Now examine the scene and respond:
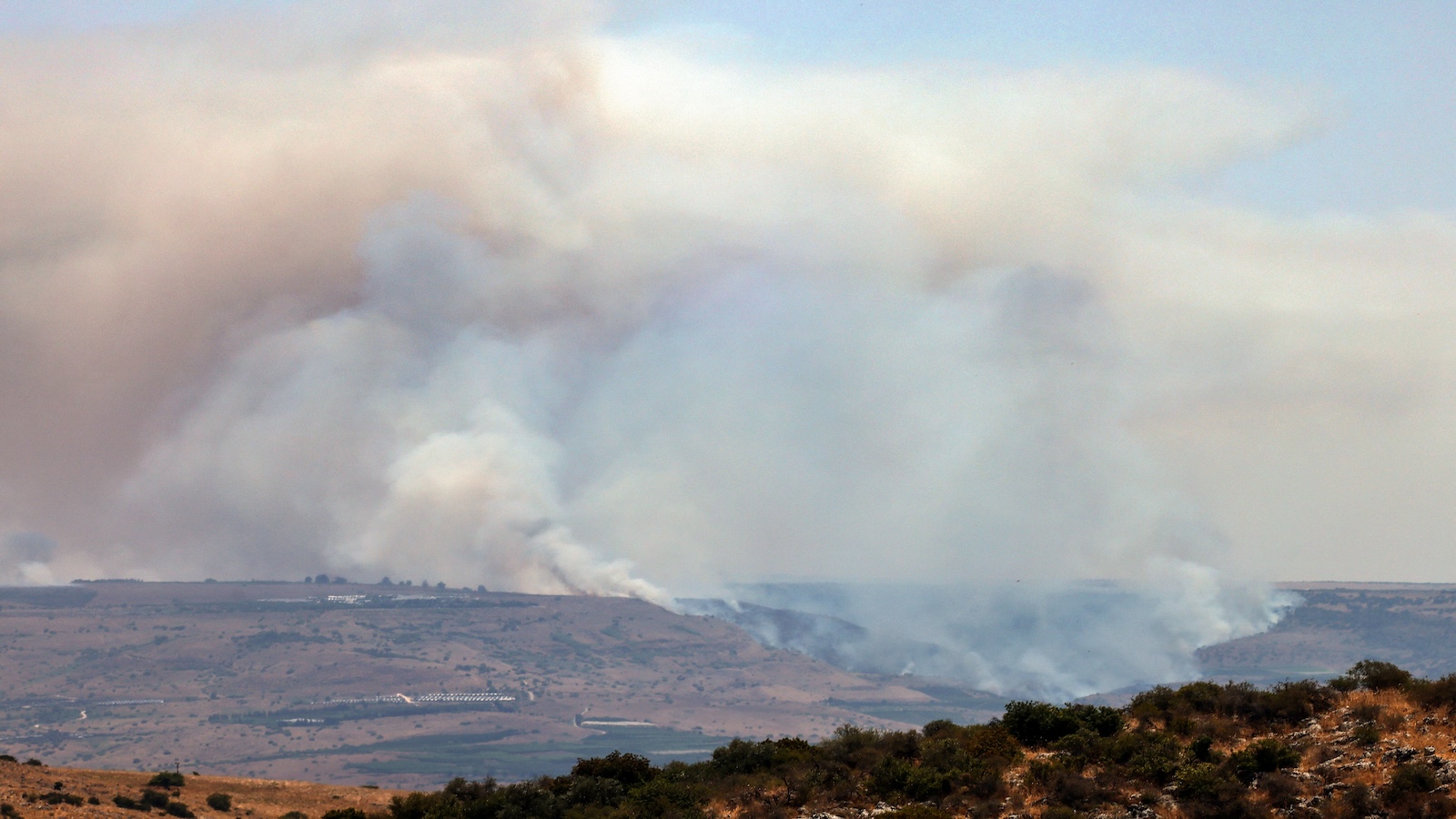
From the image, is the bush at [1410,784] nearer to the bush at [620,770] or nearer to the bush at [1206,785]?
the bush at [1206,785]

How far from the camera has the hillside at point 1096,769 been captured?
41344 millimetres

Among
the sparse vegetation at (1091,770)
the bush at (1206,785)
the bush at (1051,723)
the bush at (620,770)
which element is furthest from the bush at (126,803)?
the bush at (1206,785)

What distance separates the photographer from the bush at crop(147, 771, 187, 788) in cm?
8325

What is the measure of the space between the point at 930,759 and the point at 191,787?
61877 millimetres

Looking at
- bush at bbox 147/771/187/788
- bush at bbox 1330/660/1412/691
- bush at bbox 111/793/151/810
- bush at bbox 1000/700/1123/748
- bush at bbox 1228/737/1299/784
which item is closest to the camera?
bush at bbox 1228/737/1299/784

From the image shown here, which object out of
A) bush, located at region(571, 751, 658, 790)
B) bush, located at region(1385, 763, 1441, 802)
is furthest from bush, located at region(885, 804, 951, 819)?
bush, located at region(571, 751, 658, 790)

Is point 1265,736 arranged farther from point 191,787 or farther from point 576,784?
point 191,787

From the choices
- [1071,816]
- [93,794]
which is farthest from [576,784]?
[93,794]

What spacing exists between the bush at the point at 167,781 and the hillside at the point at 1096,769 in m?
35.7

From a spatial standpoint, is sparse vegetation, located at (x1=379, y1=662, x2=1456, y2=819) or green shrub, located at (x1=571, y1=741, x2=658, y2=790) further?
green shrub, located at (x1=571, y1=741, x2=658, y2=790)

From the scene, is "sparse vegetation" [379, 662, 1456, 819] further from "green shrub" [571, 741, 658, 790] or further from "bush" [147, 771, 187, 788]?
"bush" [147, 771, 187, 788]

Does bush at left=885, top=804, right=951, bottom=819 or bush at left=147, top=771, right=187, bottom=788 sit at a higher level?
bush at left=885, top=804, right=951, bottom=819

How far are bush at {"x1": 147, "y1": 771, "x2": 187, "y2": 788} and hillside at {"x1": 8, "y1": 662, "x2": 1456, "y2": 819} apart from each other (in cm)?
3571

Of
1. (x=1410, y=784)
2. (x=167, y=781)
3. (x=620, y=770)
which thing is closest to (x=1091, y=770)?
(x=1410, y=784)
